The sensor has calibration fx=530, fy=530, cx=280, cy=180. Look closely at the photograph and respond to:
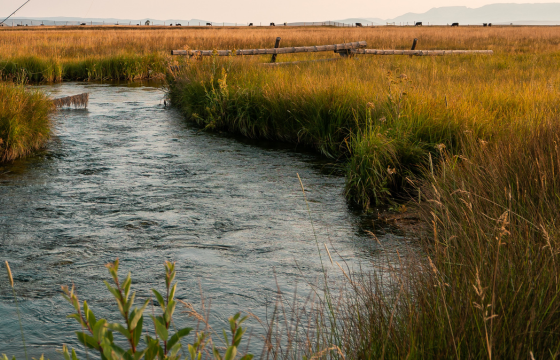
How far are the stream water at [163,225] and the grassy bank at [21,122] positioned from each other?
0.93ft

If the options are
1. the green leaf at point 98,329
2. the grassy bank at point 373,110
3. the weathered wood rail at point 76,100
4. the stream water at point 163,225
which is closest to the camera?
the green leaf at point 98,329

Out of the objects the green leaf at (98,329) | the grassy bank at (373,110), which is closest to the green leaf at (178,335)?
the green leaf at (98,329)

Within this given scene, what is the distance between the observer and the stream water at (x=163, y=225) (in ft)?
12.8

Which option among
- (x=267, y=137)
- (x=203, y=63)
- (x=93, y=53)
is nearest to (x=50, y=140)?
(x=267, y=137)

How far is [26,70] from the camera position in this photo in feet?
55.2

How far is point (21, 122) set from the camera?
8.25 m

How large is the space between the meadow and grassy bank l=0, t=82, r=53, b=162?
2981mm

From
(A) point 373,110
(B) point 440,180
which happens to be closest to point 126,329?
(B) point 440,180

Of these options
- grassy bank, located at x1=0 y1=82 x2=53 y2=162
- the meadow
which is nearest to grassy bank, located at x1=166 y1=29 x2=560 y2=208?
the meadow

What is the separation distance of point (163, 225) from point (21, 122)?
13.8ft

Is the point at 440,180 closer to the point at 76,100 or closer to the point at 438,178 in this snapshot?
the point at 438,178

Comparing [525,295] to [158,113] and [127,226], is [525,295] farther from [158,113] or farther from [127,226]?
[158,113]

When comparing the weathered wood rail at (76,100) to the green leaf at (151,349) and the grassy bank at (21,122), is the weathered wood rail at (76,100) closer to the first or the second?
the grassy bank at (21,122)

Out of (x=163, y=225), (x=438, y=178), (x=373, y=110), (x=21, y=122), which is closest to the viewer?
(x=438, y=178)
